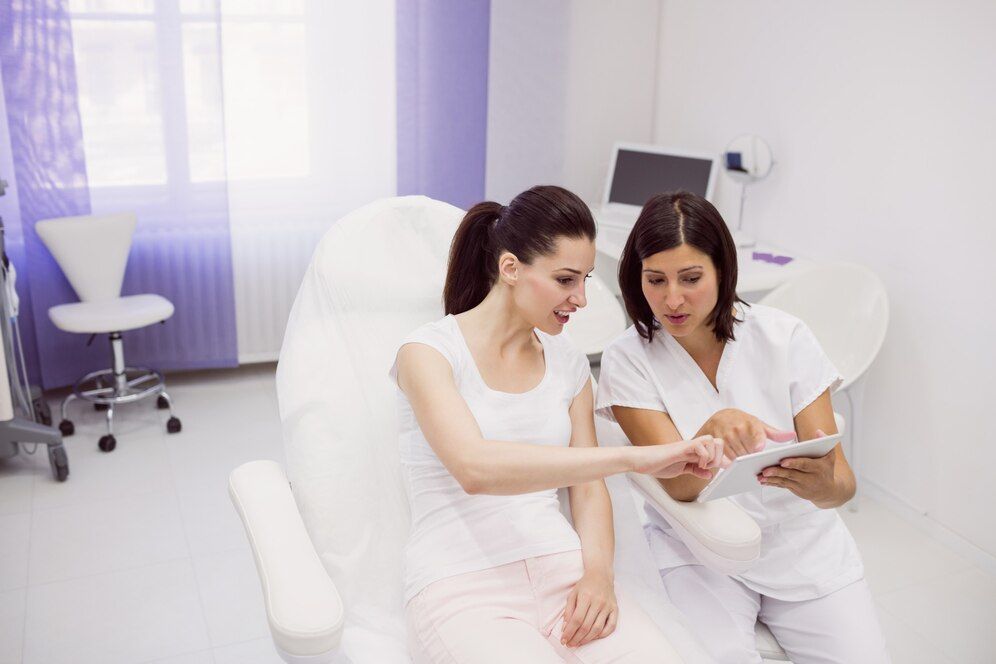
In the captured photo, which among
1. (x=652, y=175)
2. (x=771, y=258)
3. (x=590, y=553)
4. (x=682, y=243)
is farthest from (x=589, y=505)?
(x=652, y=175)

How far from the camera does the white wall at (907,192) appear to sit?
2.59 meters

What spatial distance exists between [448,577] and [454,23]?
2761 mm

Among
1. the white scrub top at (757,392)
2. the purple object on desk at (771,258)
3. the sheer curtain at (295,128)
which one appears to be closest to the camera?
the white scrub top at (757,392)

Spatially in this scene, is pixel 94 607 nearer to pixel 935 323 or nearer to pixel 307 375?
pixel 307 375

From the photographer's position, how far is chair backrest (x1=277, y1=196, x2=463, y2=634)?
168 centimetres

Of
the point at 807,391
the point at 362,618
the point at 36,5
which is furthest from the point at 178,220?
the point at 807,391

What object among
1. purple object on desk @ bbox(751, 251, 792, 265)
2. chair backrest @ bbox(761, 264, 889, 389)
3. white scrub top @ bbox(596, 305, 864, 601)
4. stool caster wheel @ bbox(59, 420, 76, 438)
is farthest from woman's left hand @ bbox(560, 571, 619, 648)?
stool caster wheel @ bbox(59, 420, 76, 438)

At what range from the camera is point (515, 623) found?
142 centimetres

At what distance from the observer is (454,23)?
3.72m

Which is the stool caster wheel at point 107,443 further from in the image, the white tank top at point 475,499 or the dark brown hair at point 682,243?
the dark brown hair at point 682,243

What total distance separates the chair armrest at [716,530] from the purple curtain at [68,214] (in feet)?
8.54

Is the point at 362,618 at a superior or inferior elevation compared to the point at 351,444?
inferior

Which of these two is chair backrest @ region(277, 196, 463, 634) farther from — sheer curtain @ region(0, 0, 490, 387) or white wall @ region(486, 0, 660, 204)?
white wall @ region(486, 0, 660, 204)

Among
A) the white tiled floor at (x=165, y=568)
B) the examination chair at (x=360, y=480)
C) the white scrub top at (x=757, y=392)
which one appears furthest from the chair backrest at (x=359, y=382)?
the white tiled floor at (x=165, y=568)
